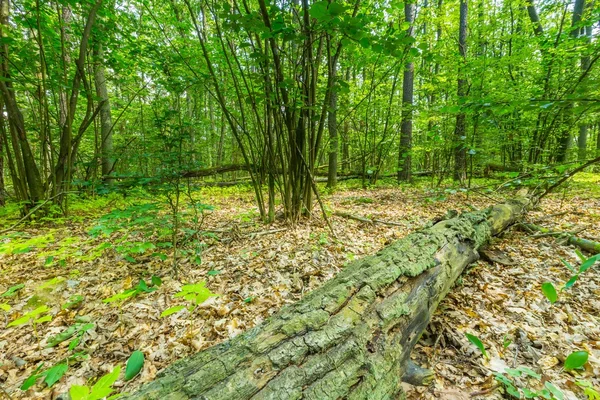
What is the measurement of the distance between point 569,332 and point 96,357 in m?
3.59

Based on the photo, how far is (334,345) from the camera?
47.8 inches

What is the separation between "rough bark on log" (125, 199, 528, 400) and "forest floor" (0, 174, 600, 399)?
38cm

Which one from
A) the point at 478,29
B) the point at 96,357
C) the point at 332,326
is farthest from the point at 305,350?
the point at 478,29

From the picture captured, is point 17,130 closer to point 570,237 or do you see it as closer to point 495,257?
point 495,257

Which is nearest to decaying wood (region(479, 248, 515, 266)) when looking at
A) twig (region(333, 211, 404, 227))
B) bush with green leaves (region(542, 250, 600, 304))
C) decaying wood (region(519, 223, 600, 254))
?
decaying wood (region(519, 223, 600, 254))

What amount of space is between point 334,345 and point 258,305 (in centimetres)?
131

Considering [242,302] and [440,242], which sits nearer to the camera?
[440,242]

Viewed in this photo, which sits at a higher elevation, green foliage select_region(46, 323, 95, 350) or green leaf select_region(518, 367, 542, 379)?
green foliage select_region(46, 323, 95, 350)

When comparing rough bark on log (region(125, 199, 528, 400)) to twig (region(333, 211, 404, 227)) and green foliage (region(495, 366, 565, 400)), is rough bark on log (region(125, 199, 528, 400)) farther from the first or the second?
twig (region(333, 211, 404, 227))

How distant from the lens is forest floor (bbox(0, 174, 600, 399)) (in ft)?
5.63

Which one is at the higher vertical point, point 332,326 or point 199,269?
point 332,326

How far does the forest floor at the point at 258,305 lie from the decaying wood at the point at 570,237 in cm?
10

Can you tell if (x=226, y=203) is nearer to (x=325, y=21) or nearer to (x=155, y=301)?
(x=155, y=301)

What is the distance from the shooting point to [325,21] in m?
1.84
